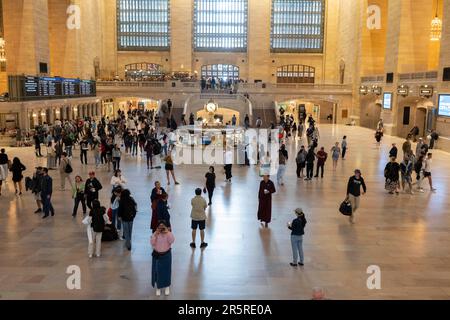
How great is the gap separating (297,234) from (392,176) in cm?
676

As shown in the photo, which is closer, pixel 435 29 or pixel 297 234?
pixel 297 234

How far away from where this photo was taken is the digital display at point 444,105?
24373 mm

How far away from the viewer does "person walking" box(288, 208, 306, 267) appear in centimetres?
798

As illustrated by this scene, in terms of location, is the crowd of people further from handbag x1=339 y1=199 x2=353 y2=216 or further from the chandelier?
the chandelier

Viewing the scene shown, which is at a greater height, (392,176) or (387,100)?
(387,100)

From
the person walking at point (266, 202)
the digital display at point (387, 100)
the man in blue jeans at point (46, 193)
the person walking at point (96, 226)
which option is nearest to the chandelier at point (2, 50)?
the man in blue jeans at point (46, 193)

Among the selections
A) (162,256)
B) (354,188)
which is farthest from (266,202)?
(162,256)

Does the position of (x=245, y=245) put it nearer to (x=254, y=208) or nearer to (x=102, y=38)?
(x=254, y=208)

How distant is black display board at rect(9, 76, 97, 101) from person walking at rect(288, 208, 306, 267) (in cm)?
2023

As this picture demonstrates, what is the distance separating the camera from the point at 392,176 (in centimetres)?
1359

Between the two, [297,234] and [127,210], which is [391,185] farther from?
[127,210]

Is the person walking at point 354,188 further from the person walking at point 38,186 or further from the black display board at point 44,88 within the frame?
the black display board at point 44,88

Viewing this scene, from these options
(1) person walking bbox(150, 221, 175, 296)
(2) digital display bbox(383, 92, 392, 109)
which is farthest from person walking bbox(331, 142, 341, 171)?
(2) digital display bbox(383, 92, 392, 109)
